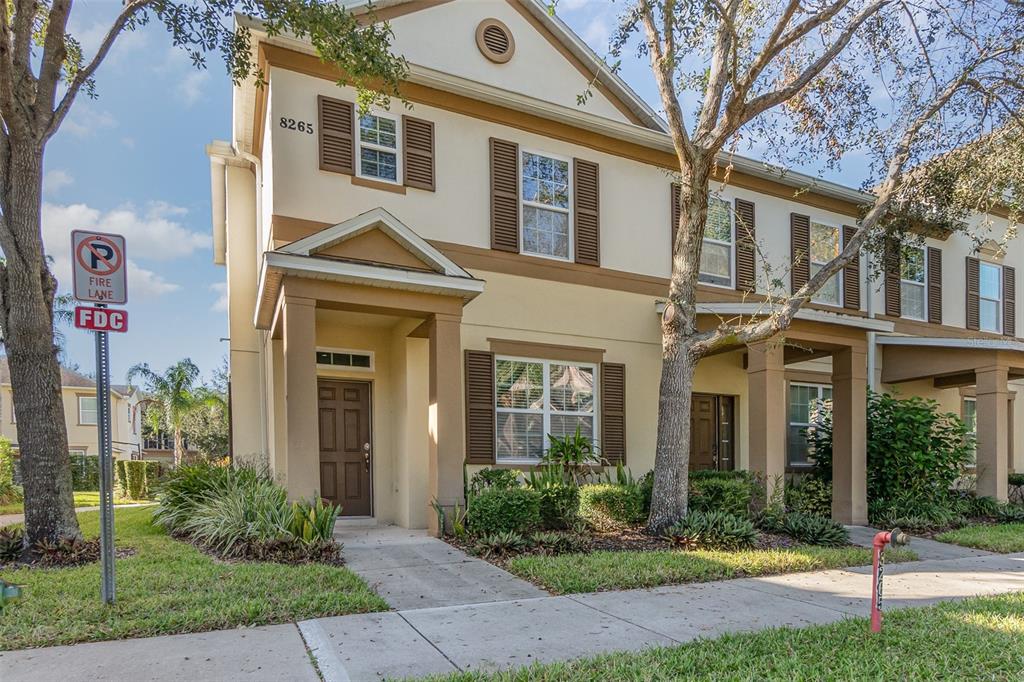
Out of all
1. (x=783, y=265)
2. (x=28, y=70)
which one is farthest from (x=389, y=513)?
(x=783, y=265)

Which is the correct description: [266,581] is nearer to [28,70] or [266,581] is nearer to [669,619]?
[669,619]

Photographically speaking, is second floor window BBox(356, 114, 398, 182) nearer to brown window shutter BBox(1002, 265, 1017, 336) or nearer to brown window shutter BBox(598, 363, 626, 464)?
brown window shutter BBox(598, 363, 626, 464)

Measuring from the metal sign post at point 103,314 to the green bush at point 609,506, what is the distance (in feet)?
19.6

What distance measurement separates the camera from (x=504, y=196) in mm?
10531

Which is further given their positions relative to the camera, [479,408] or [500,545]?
[479,408]

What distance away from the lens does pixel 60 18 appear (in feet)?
23.6

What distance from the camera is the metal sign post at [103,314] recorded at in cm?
486

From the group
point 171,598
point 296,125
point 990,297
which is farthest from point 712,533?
point 990,297

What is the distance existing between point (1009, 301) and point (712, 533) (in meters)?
14.0

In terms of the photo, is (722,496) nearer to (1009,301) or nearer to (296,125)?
(296,125)

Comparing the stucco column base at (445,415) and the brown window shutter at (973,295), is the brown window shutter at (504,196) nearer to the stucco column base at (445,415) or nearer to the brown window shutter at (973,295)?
the stucco column base at (445,415)

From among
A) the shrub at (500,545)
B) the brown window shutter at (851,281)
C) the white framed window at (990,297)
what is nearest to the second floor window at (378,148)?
the shrub at (500,545)

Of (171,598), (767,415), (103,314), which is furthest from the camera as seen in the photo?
(767,415)

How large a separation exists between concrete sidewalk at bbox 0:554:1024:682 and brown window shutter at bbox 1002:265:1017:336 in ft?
41.6
